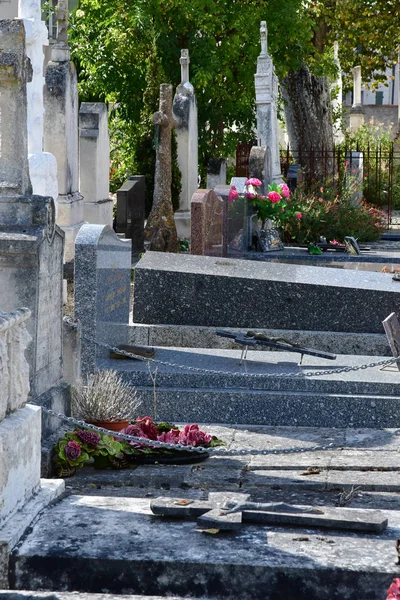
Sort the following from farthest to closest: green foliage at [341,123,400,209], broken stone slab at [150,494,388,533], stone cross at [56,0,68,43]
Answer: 1. green foliage at [341,123,400,209]
2. stone cross at [56,0,68,43]
3. broken stone slab at [150,494,388,533]

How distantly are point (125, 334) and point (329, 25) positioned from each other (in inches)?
829

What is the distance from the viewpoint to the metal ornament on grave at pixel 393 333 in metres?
7.86

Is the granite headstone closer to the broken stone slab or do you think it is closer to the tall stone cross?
the tall stone cross

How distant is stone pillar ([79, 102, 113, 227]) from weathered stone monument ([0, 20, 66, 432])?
9.58m

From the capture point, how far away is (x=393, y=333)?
7.92 m

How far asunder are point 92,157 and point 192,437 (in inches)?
426

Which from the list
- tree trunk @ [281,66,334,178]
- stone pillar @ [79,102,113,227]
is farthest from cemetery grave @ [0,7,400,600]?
tree trunk @ [281,66,334,178]

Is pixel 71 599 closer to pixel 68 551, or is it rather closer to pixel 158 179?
pixel 68 551

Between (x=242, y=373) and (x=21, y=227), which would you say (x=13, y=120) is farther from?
(x=242, y=373)

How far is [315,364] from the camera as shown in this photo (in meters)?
8.28

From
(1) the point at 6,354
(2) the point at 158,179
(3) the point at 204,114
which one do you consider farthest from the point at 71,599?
(3) the point at 204,114

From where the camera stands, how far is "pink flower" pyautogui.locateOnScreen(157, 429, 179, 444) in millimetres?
6539

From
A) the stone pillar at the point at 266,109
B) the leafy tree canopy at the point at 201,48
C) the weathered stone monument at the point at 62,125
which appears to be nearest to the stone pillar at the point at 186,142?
the stone pillar at the point at 266,109

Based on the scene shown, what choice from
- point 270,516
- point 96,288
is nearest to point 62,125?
point 96,288
